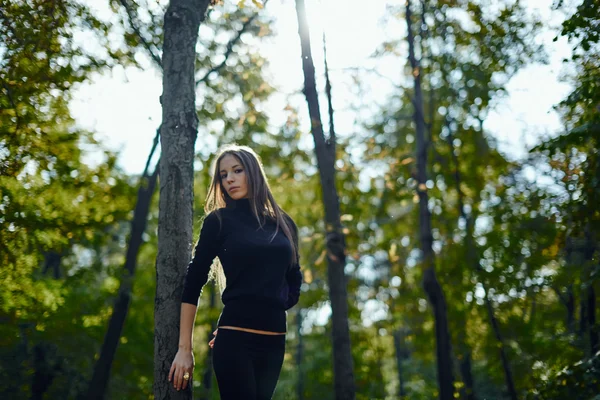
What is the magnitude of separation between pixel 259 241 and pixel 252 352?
0.70 meters

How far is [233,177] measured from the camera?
392cm

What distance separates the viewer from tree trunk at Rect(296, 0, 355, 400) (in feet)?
25.3

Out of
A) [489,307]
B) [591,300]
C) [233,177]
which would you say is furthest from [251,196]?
[489,307]

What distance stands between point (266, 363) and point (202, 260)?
0.76 meters

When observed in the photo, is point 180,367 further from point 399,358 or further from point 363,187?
point 399,358

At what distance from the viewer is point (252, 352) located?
133 inches

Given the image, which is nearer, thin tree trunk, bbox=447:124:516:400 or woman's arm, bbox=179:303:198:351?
woman's arm, bbox=179:303:198:351

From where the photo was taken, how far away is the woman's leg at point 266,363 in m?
3.43

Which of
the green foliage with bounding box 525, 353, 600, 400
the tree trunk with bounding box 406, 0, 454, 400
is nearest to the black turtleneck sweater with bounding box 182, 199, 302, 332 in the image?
the green foliage with bounding box 525, 353, 600, 400

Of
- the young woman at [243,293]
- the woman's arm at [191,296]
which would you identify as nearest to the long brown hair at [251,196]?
the young woman at [243,293]

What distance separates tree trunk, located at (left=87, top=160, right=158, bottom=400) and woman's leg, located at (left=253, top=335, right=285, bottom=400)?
33.0 feet

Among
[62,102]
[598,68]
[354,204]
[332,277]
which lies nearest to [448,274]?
[354,204]

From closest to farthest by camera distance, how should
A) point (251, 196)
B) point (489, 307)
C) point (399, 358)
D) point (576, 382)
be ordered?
point (251, 196) → point (576, 382) → point (489, 307) → point (399, 358)

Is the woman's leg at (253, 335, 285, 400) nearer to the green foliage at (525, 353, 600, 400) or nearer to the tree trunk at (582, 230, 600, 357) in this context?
the green foliage at (525, 353, 600, 400)
